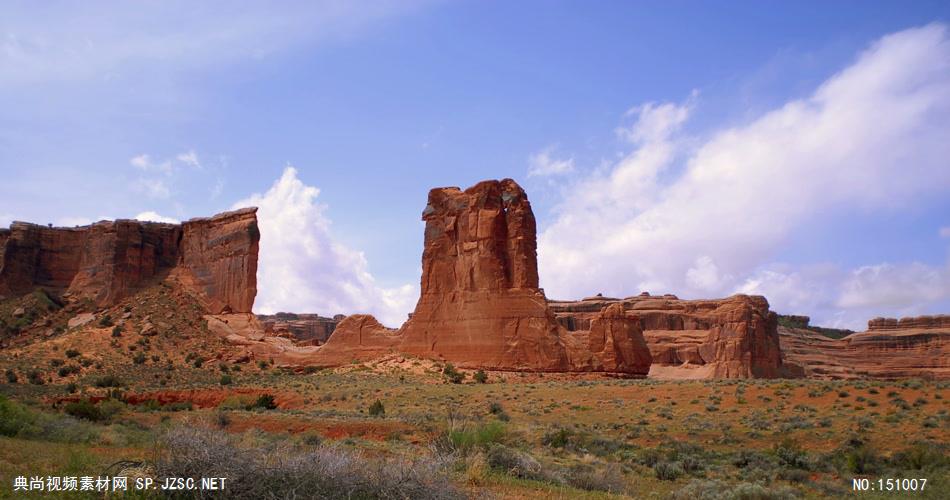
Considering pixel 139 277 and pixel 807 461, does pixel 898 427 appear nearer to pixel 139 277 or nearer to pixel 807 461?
pixel 807 461

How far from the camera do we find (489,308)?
139 ft

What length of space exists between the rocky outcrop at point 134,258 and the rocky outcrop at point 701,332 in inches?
1017

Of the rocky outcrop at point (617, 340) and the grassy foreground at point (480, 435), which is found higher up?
the rocky outcrop at point (617, 340)

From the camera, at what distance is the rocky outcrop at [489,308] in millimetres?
41188

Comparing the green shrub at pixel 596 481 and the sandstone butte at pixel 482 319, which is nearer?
the green shrub at pixel 596 481

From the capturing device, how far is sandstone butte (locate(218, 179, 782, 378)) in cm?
4128

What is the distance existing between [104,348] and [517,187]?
27.5 meters

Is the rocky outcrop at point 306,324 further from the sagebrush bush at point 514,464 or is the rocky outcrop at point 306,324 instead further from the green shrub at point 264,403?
the sagebrush bush at point 514,464

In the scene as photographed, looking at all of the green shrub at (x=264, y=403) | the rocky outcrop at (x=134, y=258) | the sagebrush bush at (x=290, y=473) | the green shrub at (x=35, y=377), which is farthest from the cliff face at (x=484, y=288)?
the sagebrush bush at (x=290, y=473)

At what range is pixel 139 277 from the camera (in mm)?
53531

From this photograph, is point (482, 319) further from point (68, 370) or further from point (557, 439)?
point (68, 370)

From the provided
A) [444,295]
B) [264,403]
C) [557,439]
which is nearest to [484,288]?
[444,295]

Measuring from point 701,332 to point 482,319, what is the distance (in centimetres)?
4008

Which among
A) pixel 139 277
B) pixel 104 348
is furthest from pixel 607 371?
pixel 139 277
